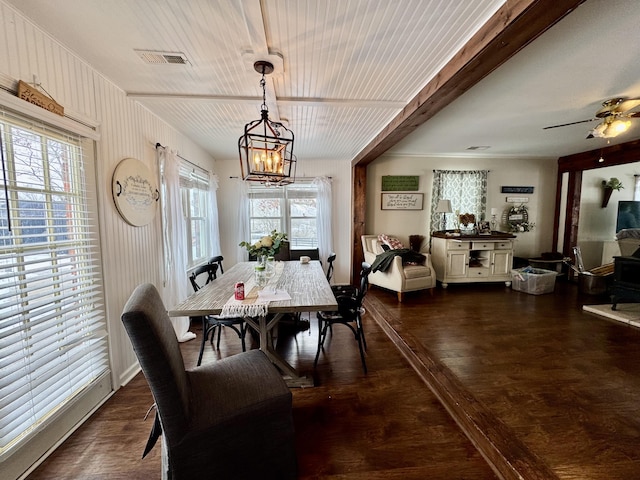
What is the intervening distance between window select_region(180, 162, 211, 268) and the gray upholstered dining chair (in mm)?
2265

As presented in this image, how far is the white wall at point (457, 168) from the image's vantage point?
4.84 m

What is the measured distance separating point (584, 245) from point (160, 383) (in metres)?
7.02

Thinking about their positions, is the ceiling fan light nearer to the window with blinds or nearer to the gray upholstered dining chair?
the gray upholstered dining chair

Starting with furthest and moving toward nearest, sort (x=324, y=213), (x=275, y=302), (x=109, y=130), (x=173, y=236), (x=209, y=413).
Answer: (x=324, y=213), (x=173, y=236), (x=109, y=130), (x=275, y=302), (x=209, y=413)

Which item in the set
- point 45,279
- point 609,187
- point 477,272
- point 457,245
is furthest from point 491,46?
point 609,187

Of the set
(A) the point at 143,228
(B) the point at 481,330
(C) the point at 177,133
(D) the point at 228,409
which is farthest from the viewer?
(C) the point at 177,133

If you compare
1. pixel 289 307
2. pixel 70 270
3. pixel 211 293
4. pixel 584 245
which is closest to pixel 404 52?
pixel 289 307

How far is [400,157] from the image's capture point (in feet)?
15.8

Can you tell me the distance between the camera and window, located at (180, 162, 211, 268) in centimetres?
335

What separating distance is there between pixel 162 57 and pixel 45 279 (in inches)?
60.6

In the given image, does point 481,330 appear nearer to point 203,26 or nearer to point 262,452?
point 262,452

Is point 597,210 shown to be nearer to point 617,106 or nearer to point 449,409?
point 617,106

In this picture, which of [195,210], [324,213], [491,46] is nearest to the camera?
[491,46]

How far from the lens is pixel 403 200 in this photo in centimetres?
488
